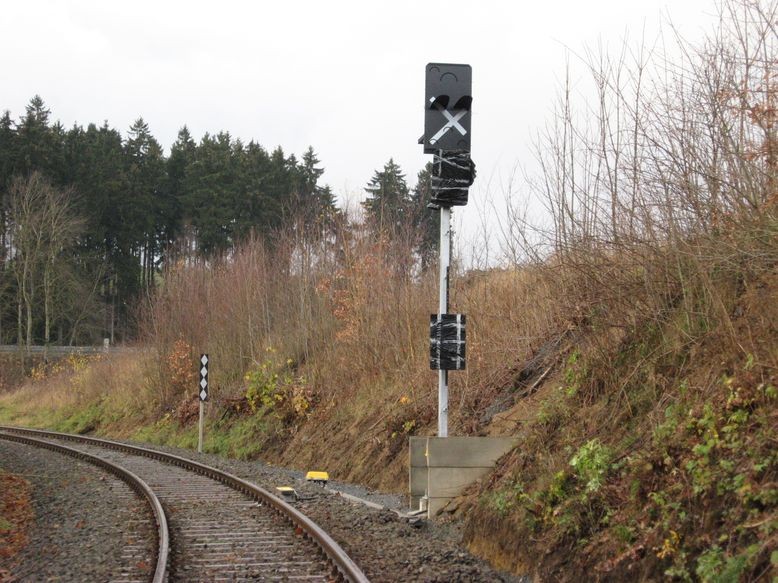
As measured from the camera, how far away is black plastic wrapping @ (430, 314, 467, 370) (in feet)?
36.8

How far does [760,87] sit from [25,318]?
55.9 meters

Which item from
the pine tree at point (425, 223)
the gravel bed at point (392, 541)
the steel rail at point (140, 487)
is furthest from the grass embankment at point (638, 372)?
the pine tree at point (425, 223)

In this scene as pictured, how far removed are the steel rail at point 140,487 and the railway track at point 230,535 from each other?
0.02 m

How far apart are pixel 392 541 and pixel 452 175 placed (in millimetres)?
4831

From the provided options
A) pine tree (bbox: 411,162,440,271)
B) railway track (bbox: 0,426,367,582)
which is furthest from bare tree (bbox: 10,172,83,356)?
railway track (bbox: 0,426,367,582)

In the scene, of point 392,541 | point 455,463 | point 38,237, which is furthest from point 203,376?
point 38,237

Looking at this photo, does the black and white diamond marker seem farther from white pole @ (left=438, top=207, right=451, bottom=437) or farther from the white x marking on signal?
the white x marking on signal

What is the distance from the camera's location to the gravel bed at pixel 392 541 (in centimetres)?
783

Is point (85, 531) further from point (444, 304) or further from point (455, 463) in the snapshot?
point (444, 304)

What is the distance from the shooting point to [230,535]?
33.7ft

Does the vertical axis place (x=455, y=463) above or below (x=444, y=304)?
below

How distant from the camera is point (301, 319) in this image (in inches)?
997

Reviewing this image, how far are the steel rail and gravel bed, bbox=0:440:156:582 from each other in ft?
0.41

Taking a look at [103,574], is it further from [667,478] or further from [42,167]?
[42,167]
